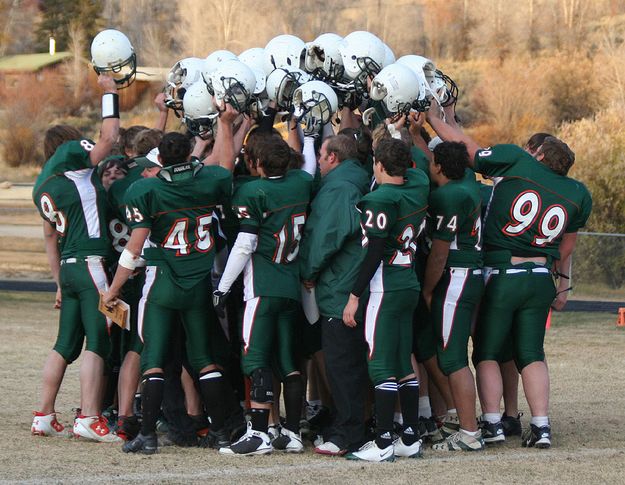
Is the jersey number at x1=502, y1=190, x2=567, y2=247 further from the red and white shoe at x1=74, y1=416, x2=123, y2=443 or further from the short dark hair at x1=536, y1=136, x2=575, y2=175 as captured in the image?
the red and white shoe at x1=74, y1=416, x2=123, y2=443

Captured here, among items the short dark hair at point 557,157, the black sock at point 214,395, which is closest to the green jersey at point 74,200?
the black sock at point 214,395

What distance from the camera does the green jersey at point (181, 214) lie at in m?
6.73

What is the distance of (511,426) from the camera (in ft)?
25.5

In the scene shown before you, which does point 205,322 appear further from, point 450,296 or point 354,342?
point 450,296

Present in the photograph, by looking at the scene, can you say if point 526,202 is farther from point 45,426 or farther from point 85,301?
point 45,426

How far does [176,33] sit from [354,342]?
37.1 m

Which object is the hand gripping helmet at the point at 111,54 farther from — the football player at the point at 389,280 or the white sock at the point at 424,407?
the white sock at the point at 424,407

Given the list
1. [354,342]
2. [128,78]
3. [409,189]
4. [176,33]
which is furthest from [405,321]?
[176,33]

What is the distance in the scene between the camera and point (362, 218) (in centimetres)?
660

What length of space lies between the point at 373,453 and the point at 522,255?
1.72 meters

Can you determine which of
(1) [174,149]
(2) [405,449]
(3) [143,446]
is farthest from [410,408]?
(1) [174,149]

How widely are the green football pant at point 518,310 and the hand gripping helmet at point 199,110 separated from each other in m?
2.23

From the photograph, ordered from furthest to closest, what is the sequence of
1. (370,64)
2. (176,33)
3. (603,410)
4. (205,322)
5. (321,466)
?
1. (176,33)
2. (603,410)
3. (370,64)
4. (205,322)
5. (321,466)

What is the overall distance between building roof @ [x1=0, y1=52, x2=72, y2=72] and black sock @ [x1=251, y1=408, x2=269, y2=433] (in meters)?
35.1
